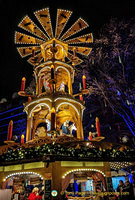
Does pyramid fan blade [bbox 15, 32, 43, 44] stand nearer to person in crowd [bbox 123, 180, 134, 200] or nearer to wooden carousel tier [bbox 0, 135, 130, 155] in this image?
wooden carousel tier [bbox 0, 135, 130, 155]

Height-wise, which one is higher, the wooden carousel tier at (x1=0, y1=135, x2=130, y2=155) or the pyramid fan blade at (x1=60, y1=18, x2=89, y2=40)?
→ the pyramid fan blade at (x1=60, y1=18, x2=89, y2=40)

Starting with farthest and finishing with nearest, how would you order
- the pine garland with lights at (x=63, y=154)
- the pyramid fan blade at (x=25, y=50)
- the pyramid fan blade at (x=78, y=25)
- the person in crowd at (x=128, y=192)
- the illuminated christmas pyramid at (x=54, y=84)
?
the pyramid fan blade at (x=25, y=50)
the pyramid fan blade at (x=78, y=25)
the illuminated christmas pyramid at (x=54, y=84)
the person in crowd at (x=128, y=192)
the pine garland with lights at (x=63, y=154)

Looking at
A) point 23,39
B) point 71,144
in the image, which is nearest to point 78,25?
point 23,39

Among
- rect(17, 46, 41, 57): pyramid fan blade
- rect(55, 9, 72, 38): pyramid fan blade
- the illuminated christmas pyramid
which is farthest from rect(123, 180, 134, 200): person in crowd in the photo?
rect(17, 46, 41, 57): pyramid fan blade

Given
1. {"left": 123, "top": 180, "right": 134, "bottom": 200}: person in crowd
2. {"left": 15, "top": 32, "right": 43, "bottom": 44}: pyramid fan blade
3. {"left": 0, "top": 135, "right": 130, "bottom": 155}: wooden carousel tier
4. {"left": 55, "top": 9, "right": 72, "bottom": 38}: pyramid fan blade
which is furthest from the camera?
{"left": 15, "top": 32, "right": 43, "bottom": 44}: pyramid fan blade

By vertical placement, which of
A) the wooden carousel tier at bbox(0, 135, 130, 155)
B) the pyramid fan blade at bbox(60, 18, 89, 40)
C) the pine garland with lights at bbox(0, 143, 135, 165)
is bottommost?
the pine garland with lights at bbox(0, 143, 135, 165)

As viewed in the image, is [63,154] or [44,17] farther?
[44,17]

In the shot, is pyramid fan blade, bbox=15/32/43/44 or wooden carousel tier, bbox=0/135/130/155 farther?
pyramid fan blade, bbox=15/32/43/44

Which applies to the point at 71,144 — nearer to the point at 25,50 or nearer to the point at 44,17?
the point at 44,17

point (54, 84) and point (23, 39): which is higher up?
point (23, 39)

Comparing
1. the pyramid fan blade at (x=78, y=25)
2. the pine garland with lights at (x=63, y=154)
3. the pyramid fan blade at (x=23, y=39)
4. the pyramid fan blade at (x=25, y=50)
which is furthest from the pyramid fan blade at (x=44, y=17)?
the pine garland with lights at (x=63, y=154)

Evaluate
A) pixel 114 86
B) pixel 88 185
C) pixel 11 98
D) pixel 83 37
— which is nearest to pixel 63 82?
pixel 83 37

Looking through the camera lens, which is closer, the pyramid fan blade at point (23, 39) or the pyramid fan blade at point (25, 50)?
the pyramid fan blade at point (23, 39)

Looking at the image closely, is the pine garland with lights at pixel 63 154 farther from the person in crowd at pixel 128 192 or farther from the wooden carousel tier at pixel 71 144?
the person in crowd at pixel 128 192
